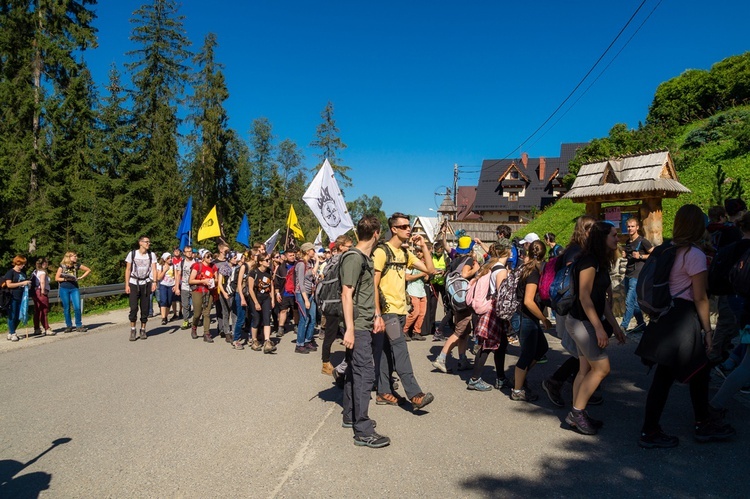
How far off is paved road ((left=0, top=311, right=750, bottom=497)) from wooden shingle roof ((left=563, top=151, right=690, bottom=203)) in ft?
20.2

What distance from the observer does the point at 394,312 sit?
518 cm

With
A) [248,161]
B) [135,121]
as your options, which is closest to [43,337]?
[135,121]

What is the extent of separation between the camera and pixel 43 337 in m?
10.0

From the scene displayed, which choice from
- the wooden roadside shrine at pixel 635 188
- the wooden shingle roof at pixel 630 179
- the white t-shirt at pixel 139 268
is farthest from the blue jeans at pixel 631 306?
the white t-shirt at pixel 139 268

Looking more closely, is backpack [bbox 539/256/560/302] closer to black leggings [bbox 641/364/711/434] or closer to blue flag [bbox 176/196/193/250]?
black leggings [bbox 641/364/711/434]

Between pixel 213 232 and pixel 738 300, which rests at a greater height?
pixel 213 232

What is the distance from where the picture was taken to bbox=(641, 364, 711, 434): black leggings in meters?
3.98

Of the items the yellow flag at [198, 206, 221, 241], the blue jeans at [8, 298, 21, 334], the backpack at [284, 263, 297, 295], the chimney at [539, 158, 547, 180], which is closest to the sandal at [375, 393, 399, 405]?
the backpack at [284, 263, 297, 295]

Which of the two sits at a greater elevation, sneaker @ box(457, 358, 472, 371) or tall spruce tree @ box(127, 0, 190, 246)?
tall spruce tree @ box(127, 0, 190, 246)

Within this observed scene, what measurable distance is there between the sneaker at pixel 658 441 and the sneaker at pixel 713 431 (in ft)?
0.81

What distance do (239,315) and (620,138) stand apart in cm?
2527

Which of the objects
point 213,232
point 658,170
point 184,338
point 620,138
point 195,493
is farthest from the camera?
point 620,138

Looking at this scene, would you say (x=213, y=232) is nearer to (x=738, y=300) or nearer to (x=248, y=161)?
(x=738, y=300)

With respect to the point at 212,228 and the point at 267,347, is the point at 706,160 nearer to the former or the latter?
the point at 212,228
